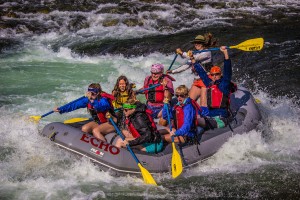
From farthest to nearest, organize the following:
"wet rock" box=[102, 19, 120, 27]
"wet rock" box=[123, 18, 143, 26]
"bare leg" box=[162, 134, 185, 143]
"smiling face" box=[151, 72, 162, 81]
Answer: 1. "wet rock" box=[102, 19, 120, 27]
2. "wet rock" box=[123, 18, 143, 26]
3. "smiling face" box=[151, 72, 162, 81]
4. "bare leg" box=[162, 134, 185, 143]

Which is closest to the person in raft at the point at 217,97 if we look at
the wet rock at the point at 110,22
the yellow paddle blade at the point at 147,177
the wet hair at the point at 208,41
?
the wet hair at the point at 208,41

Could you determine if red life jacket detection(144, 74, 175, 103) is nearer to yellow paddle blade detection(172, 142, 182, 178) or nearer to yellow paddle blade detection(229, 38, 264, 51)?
yellow paddle blade detection(229, 38, 264, 51)

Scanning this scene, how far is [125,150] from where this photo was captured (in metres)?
6.52

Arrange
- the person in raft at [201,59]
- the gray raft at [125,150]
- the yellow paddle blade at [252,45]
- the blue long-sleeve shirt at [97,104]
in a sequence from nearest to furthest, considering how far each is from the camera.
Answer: the gray raft at [125,150] → the blue long-sleeve shirt at [97,104] → the person in raft at [201,59] → the yellow paddle blade at [252,45]

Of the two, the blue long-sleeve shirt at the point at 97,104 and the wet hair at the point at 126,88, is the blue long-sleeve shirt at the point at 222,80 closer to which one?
the wet hair at the point at 126,88

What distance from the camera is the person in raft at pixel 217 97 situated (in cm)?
711

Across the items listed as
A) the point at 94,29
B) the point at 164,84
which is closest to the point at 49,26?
the point at 94,29

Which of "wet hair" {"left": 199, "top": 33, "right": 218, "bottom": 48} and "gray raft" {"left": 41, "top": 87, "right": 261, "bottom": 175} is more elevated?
"wet hair" {"left": 199, "top": 33, "right": 218, "bottom": 48}

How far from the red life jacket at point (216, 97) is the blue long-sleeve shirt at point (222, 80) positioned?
63 mm

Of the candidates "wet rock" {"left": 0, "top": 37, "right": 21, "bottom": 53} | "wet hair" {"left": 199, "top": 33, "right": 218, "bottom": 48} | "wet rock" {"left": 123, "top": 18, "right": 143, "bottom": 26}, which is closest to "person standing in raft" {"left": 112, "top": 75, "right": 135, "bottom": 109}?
"wet hair" {"left": 199, "top": 33, "right": 218, "bottom": 48}

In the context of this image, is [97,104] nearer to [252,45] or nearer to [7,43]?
[252,45]

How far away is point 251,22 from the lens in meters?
15.2

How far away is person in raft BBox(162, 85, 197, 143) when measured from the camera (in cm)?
646

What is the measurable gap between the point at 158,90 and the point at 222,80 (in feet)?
4.05
